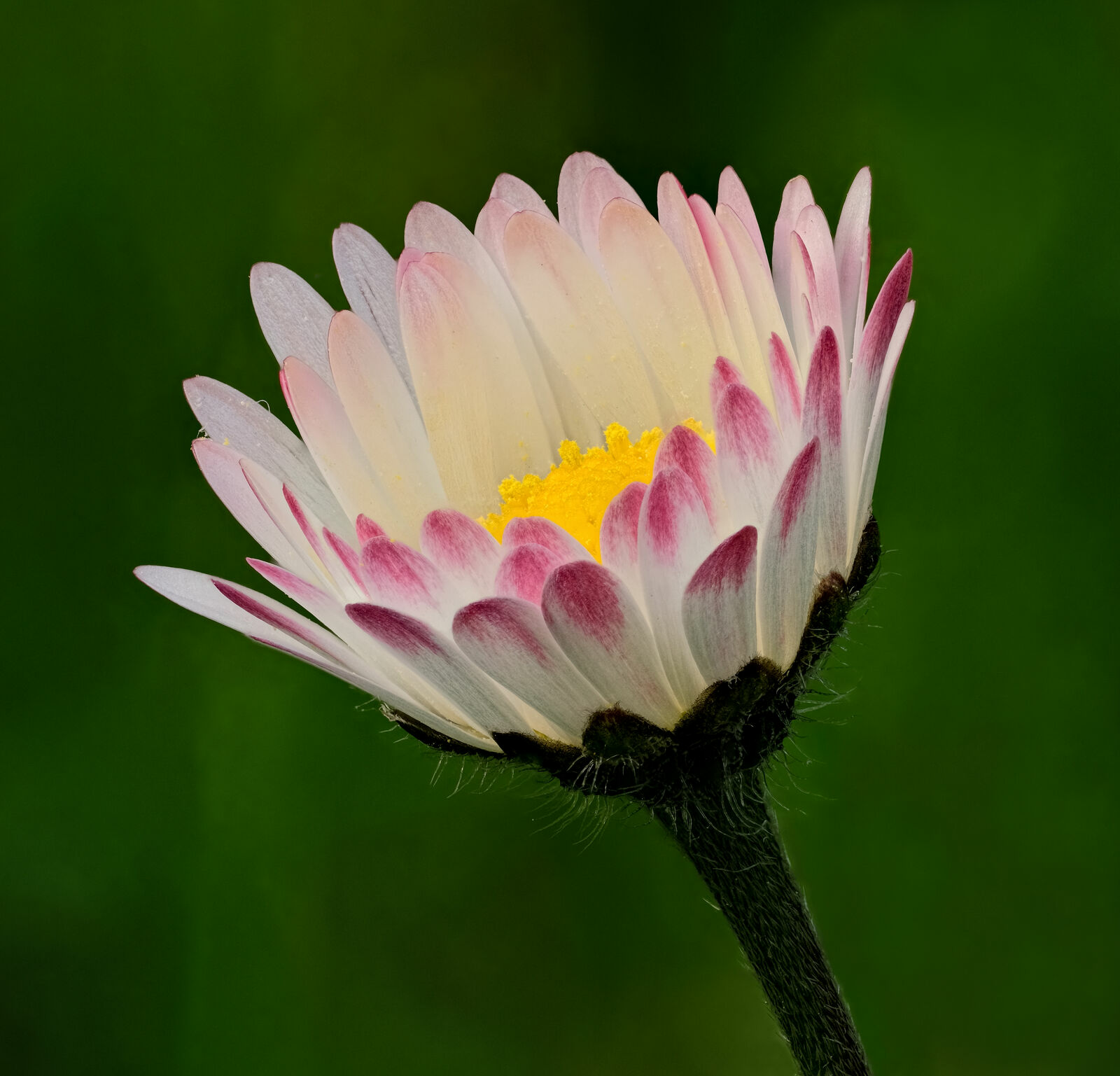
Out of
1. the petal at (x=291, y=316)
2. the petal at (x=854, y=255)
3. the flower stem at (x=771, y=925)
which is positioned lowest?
the flower stem at (x=771, y=925)

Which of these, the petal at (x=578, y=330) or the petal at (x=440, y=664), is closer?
the petal at (x=440, y=664)

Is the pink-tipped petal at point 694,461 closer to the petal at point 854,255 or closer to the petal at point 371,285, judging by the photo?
the petal at point 854,255

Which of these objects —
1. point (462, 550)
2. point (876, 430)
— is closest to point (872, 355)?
point (876, 430)

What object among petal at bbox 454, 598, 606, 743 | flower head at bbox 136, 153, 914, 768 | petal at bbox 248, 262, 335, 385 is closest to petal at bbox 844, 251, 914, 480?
flower head at bbox 136, 153, 914, 768

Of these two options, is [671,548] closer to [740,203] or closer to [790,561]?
[790,561]

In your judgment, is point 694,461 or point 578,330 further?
point 578,330

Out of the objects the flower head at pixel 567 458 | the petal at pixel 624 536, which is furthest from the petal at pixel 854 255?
the petal at pixel 624 536

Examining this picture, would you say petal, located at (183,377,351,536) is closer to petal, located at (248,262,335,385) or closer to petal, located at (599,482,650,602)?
petal, located at (248,262,335,385)
